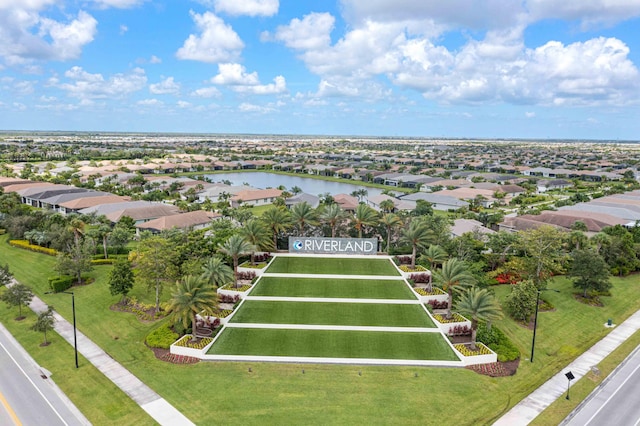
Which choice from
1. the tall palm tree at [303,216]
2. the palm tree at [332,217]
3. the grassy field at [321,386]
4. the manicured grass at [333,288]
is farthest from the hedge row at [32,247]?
the palm tree at [332,217]

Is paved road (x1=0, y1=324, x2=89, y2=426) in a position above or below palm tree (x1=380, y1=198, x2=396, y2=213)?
below

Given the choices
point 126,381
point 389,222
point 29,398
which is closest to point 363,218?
point 389,222

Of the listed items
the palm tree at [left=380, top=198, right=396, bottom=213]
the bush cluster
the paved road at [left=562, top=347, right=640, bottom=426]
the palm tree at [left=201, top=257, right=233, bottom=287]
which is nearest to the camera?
the paved road at [left=562, top=347, right=640, bottom=426]

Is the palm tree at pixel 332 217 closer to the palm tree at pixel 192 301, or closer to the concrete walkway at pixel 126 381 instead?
the palm tree at pixel 192 301

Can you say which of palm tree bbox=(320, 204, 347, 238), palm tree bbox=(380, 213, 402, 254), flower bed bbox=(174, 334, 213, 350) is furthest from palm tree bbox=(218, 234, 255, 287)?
palm tree bbox=(380, 213, 402, 254)

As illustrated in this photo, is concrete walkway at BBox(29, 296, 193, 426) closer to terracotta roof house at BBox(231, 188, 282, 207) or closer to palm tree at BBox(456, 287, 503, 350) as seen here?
palm tree at BBox(456, 287, 503, 350)

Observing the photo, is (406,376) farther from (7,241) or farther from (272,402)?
(7,241)
